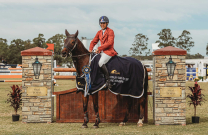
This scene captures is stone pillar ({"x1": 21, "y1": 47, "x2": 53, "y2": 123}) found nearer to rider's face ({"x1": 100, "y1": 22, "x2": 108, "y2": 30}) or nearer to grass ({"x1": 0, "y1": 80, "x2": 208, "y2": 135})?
grass ({"x1": 0, "y1": 80, "x2": 208, "y2": 135})

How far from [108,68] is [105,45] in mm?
→ 597

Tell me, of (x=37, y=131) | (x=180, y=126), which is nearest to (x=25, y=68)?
(x=37, y=131)

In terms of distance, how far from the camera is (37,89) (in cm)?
759

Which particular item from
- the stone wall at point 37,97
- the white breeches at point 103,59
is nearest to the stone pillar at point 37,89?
the stone wall at point 37,97

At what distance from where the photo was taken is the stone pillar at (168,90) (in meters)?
7.39

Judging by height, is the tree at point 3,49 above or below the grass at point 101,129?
above

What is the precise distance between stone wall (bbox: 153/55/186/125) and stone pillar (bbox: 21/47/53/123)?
2.96m

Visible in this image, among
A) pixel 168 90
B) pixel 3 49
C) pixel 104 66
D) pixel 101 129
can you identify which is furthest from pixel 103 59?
pixel 3 49

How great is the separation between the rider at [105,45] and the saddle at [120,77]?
12 centimetres

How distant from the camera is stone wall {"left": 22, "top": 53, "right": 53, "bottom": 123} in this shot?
24.8 ft

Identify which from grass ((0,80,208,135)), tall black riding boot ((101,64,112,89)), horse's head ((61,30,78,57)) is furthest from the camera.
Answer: tall black riding boot ((101,64,112,89))

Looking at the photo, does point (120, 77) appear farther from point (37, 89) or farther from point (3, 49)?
point (3, 49)

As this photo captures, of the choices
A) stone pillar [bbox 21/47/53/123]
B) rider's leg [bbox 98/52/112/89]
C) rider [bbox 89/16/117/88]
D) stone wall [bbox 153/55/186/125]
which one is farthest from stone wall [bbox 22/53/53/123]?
stone wall [bbox 153/55/186/125]

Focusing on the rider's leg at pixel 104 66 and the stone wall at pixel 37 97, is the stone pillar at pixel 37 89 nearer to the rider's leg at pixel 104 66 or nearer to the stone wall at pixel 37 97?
the stone wall at pixel 37 97
